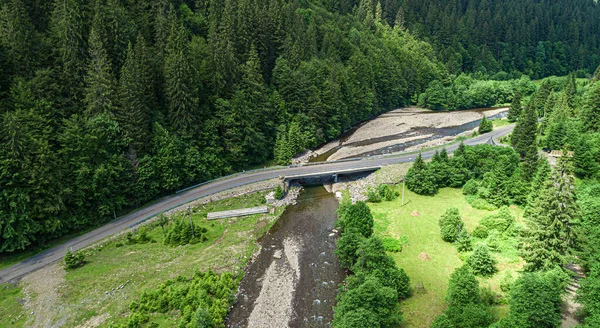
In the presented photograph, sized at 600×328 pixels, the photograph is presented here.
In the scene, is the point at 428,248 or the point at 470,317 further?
the point at 428,248

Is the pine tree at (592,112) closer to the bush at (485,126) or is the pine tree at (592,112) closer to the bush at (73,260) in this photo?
the bush at (485,126)

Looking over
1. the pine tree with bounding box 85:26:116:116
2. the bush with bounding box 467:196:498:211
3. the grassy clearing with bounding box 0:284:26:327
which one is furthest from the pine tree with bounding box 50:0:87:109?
the bush with bounding box 467:196:498:211

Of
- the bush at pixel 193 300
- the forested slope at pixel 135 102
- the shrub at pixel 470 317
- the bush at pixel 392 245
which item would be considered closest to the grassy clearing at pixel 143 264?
the bush at pixel 193 300

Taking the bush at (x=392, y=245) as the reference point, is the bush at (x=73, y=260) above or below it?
above

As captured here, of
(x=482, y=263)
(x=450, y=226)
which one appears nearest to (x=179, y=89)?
(x=450, y=226)

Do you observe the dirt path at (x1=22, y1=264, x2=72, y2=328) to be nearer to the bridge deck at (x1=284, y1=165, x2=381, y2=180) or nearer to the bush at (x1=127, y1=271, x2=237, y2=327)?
the bush at (x1=127, y1=271, x2=237, y2=327)

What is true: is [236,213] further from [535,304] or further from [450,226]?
[535,304]
